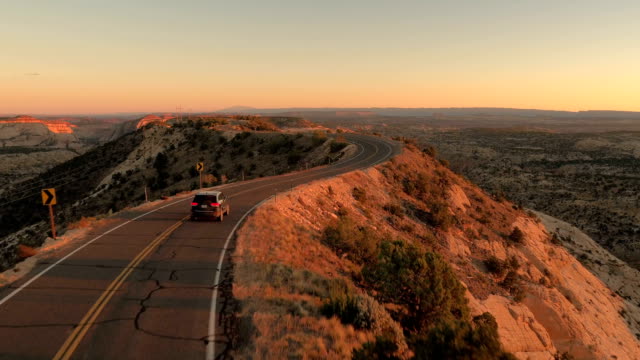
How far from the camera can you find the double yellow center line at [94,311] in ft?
24.5

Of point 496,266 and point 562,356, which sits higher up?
point 496,266

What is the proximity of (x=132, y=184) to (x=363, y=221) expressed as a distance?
1557 inches

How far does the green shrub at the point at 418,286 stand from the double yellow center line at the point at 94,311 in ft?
28.3

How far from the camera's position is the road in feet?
25.3

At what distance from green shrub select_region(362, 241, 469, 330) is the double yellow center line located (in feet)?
28.3

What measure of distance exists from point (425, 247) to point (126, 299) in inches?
731

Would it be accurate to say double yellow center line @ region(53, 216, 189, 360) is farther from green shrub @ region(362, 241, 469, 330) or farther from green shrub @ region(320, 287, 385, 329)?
green shrub @ region(362, 241, 469, 330)

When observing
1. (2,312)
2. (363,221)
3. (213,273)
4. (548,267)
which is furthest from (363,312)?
(548,267)

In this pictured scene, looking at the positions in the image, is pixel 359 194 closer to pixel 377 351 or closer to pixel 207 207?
pixel 207 207

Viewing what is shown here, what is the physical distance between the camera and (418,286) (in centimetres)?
1152

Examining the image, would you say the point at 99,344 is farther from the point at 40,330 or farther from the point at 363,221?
the point at 363,221

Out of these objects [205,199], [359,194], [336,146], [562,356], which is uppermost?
[336,146]

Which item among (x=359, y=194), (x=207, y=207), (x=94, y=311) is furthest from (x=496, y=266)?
(x=94, y=311)

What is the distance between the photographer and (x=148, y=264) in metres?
12.6
